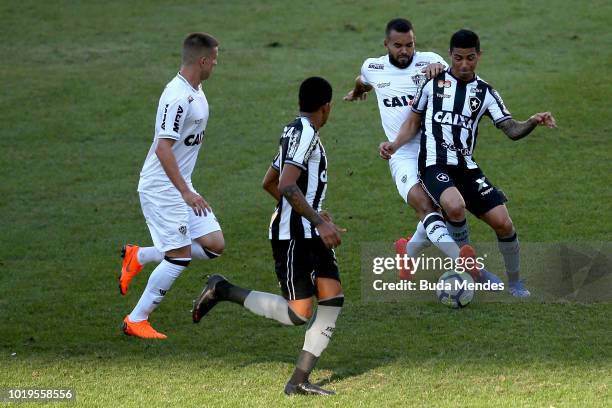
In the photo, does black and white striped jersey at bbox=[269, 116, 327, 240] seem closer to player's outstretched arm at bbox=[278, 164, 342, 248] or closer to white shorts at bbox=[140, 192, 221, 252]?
player's outstretched arm at bbox=[278, 164, 342, 248]

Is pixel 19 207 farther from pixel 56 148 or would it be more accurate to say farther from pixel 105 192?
pixel 56 148

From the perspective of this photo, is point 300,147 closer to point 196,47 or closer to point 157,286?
point 196,47

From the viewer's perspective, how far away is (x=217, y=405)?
7352 mm

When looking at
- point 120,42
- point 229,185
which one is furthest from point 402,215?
point 120,42

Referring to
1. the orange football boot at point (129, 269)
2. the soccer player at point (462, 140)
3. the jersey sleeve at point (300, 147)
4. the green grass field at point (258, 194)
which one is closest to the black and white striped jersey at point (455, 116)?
the soccer player at point (462, 140)

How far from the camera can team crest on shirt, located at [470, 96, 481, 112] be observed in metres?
9.65

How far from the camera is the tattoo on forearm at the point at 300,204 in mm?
7430

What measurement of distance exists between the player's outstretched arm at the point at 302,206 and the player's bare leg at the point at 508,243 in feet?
8.33

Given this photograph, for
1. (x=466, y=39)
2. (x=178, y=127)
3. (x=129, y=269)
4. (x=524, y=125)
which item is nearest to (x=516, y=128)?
(x=524, y=125)

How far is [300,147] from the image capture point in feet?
25.0

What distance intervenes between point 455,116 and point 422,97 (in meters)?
0.40

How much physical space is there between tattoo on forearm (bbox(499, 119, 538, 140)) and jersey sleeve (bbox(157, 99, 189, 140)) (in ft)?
9.39

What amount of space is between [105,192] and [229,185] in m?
1.56

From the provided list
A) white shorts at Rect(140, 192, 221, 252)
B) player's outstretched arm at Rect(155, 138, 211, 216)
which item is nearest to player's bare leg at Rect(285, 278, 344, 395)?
player's outstretched arm at Rect(155, 138, 211, 216)
